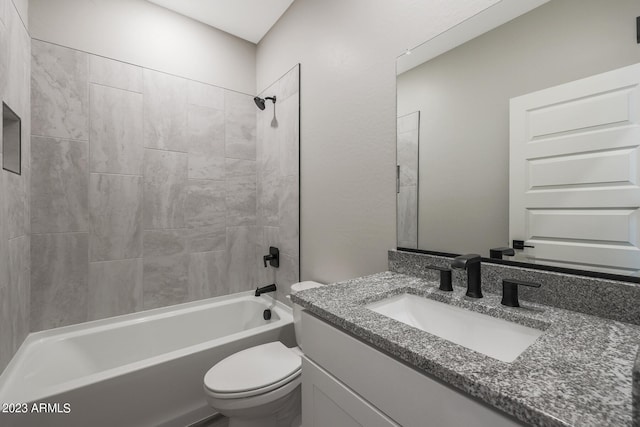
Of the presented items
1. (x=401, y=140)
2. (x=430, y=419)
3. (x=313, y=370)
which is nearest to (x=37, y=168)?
(x=313, y=370)

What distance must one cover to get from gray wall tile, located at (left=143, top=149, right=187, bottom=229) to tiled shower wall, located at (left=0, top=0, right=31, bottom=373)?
0.61 meters

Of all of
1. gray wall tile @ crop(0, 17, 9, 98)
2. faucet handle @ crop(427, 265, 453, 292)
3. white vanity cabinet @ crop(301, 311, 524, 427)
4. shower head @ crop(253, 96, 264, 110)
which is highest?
shower head @ crop(253, 96, 264, 110)

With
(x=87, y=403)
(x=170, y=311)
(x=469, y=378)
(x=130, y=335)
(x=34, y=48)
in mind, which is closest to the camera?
(x=469, y=378)

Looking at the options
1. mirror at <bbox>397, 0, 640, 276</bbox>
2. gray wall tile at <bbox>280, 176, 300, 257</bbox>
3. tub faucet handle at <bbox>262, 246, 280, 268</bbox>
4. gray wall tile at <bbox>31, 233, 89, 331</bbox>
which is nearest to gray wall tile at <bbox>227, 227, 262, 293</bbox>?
tub faucet handle at <bbox>262, 246, 280, 268</bbox>

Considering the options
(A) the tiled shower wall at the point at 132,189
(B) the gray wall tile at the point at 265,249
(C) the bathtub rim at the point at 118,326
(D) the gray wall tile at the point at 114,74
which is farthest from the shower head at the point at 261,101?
(C) the bathtub rim at the point at 118,326

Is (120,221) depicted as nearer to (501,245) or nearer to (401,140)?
(401,140)

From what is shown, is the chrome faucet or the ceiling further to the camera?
the ceiling

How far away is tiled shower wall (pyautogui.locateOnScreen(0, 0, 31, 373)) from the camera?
125 cm

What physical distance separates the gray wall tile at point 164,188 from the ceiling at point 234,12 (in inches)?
42.7

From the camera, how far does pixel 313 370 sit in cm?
90

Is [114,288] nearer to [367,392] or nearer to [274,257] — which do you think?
[274,257]

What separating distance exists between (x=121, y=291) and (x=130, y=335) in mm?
311

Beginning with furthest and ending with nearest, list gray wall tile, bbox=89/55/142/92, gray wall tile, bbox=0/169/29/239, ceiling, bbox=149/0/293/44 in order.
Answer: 1. ceiling, bbox=149/0/293/44
2. gray wall tile, bbox=89/55/142/92
3. gray wall tile, bbox=0/169/29/239

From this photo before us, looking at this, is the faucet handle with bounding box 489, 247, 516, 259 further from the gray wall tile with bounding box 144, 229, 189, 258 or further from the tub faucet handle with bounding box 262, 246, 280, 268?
the gray wall tile with bounding box 144, 229, 189, 258
